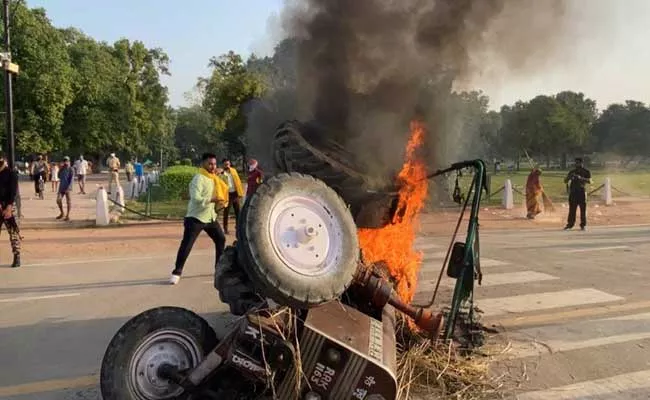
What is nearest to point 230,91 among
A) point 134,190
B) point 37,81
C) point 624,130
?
point 134,190

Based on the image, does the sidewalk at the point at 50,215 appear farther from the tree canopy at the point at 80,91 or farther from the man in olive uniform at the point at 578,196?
the man in olive uniform at the point at 578,196

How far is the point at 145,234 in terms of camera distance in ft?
43.3

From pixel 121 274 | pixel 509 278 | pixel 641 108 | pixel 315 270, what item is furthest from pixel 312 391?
pixel 641 108

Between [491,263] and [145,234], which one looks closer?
[491,263]

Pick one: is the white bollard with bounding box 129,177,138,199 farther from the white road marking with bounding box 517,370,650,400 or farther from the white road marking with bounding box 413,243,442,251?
the white road marking with bounding box 517,370,650,400

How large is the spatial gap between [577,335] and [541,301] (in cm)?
137

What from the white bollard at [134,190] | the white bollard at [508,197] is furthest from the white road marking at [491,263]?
the white bollard at [134,190]

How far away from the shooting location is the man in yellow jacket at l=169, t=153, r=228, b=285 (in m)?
7.73

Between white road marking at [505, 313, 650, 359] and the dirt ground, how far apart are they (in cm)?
234

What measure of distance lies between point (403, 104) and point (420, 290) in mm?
2983

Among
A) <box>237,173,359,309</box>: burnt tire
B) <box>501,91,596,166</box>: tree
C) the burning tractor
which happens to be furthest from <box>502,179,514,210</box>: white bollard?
<box>501,91,596,166</box>: tree

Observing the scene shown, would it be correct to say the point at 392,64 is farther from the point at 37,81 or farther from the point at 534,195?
the point at 37,81

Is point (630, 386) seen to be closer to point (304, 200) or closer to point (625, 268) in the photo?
point (304, 200)

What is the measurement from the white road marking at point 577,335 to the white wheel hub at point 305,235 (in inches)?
92.0
